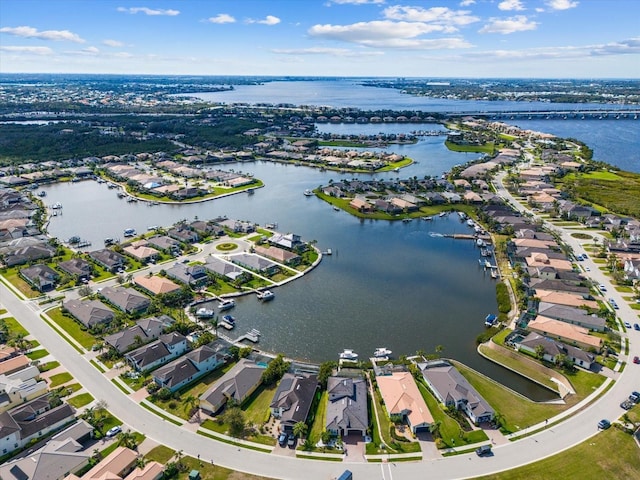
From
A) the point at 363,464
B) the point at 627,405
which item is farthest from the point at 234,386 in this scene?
the point at 627,405

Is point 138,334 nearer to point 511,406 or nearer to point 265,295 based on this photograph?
point 265,295

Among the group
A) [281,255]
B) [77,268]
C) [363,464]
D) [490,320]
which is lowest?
[363,464]

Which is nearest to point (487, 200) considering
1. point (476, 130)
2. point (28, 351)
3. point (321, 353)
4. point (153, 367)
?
point (321, 353)

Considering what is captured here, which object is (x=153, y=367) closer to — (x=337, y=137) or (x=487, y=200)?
(x=487, y=200)

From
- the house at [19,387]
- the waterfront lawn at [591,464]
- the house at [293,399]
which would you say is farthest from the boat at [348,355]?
the house at [19,387]

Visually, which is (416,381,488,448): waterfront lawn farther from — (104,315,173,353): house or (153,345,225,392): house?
(104,315,173,353): house

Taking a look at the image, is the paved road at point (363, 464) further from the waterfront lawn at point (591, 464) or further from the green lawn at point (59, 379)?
the green lawn at point (59, 379)
